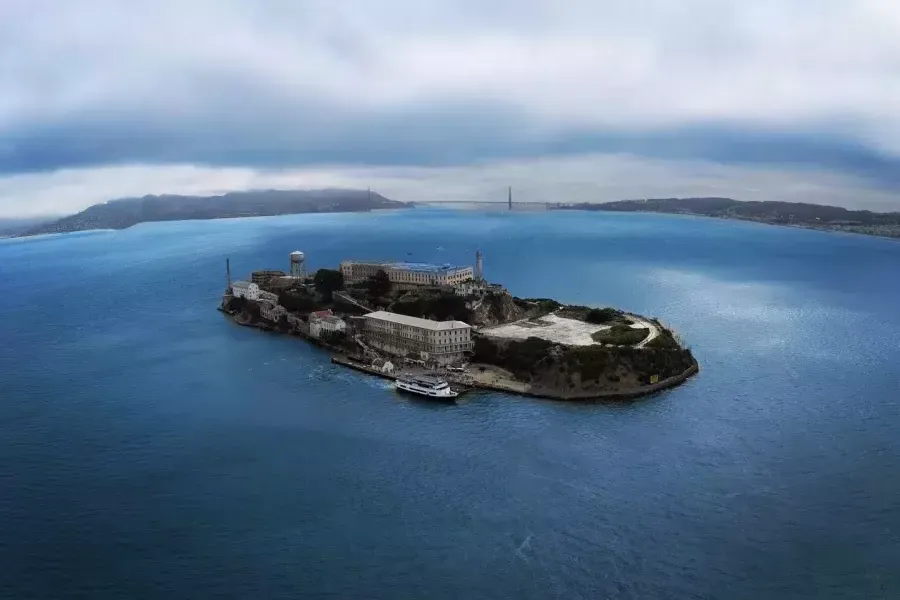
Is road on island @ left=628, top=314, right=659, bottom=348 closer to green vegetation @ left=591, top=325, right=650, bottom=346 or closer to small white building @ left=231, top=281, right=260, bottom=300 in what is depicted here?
green vegetation @ left=591, top=325, right=650, bottom=346

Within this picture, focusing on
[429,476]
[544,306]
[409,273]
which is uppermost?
[409,273]

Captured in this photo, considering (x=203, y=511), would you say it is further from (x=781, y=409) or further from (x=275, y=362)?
(x=781, y=409)

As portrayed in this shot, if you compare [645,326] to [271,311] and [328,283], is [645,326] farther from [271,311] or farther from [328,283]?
[271,311]

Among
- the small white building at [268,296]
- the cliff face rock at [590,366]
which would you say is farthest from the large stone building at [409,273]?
the cliff face rock at [590,366]

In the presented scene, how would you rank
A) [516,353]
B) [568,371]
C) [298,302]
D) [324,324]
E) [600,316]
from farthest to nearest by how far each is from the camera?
[298,302] < [324,324] < [600,316] < [516,353] < [568,371]

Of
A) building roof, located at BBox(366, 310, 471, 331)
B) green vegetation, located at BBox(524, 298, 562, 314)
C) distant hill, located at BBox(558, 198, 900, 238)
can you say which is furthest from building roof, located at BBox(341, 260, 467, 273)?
distant hill, located at BBox(558, 198, 900, 238)

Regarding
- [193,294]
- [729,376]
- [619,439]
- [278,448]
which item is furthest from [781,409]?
[193,294]

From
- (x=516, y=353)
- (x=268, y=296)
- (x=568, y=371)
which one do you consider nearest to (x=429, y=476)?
(x=568, y=371)

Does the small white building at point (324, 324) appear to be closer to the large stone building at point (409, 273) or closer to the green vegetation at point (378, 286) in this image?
the green vegetation at point (378, 286)
